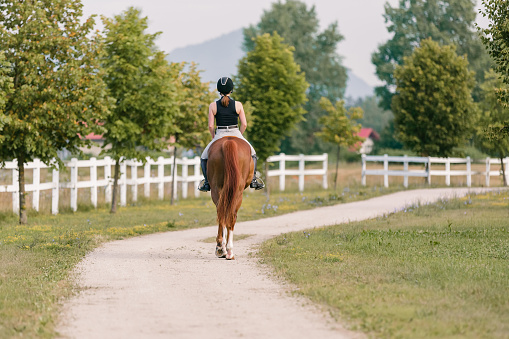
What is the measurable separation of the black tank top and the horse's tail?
0.51 meters

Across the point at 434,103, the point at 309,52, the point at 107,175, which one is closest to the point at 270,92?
the point at 107,175

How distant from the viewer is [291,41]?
76.4 metres

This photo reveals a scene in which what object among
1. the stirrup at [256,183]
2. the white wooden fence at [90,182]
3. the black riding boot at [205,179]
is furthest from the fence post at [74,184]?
the stirrup at [256,183]

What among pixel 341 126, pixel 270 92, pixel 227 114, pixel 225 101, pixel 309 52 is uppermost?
pixel 309 52

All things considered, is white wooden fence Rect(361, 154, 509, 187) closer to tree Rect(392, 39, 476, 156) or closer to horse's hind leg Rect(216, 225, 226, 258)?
tree Rect(392, 39, 476, 156)

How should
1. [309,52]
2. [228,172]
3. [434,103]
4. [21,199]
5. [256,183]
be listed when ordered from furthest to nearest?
1. [309,52]
2. [434,103]
3. [21,199]
4. [256,183]
5. [228,172]

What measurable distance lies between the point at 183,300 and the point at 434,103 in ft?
113

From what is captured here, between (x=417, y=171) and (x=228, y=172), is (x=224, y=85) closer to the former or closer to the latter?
(x=228, y=172)

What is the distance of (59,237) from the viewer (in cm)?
1481

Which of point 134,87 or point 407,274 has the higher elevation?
point 134,87

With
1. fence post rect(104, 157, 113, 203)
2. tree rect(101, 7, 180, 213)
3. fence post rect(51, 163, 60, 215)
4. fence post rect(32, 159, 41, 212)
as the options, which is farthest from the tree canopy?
fence post rect(32, 159, 41, 212)

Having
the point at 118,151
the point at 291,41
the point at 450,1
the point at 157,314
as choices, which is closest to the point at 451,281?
the point at 157,314

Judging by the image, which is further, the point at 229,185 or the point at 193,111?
the point at 193,111

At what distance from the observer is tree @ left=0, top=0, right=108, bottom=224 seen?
18.1 metres
